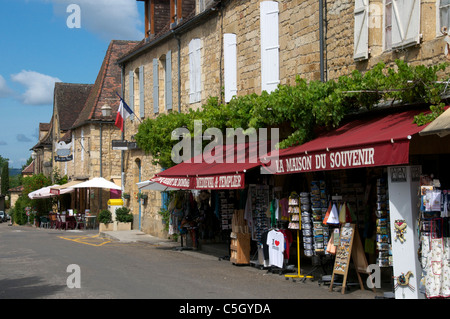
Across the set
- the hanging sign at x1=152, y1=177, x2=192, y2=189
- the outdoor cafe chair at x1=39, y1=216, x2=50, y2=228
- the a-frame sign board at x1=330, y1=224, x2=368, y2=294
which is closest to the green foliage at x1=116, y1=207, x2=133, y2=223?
the hanging sign at x1=152, y1=177, x2=192, y2=189

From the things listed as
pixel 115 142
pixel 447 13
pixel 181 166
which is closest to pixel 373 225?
pixel 447 13

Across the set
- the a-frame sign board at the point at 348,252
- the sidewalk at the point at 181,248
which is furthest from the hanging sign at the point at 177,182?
the a-frame sign board at the point at 348,252

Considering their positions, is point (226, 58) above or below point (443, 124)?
above

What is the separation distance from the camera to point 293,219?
11.0m

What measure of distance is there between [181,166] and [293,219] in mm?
5798

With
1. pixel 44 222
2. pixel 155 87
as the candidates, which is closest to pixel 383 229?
pixel 155 87

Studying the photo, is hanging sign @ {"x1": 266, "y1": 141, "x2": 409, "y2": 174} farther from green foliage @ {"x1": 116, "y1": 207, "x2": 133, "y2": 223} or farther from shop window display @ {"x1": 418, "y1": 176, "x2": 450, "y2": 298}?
green foliage @ {"x1": 116, "y1": 207, "x2": 133, "y2": 223}

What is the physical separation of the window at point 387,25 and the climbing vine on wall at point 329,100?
0.56m

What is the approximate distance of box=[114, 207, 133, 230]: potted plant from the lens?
25.4 meters

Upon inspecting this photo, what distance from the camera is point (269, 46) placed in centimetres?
1445

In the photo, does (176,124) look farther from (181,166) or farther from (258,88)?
(258,88)

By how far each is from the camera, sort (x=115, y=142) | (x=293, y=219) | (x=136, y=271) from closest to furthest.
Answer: (x=293, y=219)
(x=136, y=271)
(x=115, y=142)

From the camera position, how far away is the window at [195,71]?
18906mm

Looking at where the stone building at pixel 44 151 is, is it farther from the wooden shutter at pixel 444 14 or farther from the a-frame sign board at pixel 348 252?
the wooden shutter at pixel 444 14
